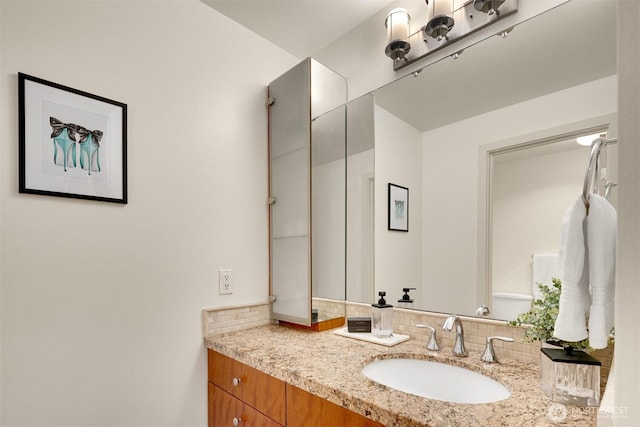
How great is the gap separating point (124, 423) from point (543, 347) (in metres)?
1.48

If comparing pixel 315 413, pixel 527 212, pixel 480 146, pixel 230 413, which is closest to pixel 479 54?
pixel 480 146

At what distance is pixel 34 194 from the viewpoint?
1.12 m

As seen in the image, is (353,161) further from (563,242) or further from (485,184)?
(563,242)

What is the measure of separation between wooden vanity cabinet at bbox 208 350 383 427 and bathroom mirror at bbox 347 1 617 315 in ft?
2.09

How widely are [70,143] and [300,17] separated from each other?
1192 mm

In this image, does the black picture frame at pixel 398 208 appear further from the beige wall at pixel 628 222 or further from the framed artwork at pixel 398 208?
the beige wall at pixel 628 222

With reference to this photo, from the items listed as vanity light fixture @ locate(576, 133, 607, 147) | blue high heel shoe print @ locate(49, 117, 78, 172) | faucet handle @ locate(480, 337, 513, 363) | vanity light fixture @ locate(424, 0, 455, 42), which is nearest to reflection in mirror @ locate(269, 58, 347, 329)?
vanity light fixture @ locate(424, 0, 455, 42)

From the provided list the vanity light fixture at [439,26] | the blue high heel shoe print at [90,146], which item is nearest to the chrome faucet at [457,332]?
the vanity light fixture at [439,26]

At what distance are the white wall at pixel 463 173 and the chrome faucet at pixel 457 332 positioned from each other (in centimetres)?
8

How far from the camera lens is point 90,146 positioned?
1.24 metres

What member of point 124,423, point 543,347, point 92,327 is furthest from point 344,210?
point 124,423

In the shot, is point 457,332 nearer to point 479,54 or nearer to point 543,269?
point 543,269

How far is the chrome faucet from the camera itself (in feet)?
3.95

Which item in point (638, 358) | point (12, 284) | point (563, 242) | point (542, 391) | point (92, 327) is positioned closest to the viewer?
point (638, 358)
